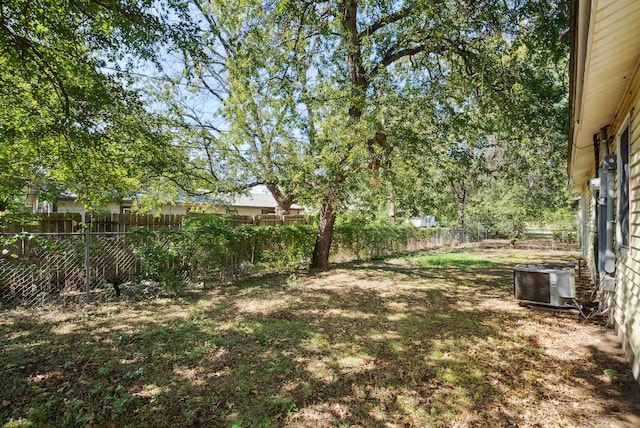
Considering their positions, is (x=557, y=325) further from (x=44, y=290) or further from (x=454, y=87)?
(x=44, y=290)

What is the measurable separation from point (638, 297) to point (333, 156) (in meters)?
6.21

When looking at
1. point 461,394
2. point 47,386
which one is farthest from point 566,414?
point 47,386

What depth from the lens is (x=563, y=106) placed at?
12102mm

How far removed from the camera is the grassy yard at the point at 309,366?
2.75 m

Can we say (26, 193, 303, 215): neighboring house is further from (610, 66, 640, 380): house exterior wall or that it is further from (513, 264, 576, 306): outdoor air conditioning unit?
(610, 66, 640, 380): house exterior wall

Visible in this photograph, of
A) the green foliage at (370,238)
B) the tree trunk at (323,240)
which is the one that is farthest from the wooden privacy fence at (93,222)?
the green foliage at (370,238)

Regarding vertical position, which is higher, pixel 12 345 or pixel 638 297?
pixel 638 297

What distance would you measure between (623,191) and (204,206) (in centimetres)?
1090

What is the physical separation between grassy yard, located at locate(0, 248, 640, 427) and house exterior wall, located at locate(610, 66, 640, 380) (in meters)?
0.30

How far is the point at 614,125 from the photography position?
4871mm

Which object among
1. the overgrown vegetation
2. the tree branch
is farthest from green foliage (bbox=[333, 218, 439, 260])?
the tree branch

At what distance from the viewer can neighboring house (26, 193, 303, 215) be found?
11.3 m

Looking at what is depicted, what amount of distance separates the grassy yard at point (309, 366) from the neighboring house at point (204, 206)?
567 cm

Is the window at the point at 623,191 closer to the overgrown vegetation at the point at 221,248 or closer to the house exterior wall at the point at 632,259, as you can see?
the house exterior wall at the point at 632,259
